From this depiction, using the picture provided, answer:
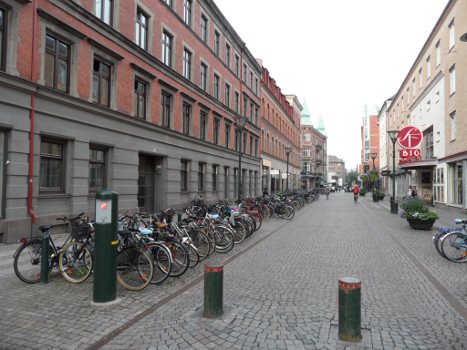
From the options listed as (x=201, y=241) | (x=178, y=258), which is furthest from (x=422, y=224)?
(x=178, y=258)

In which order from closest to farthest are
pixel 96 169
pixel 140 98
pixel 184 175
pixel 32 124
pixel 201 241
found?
pixel 201 241
pixel 32 124
pixel 96 169
pixel 140 98
pixel 184 175

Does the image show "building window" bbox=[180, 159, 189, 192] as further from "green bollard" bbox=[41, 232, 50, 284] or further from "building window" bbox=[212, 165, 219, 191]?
"green bollard" bbox=[41, 232, 50, 284]

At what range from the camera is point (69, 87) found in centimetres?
1222

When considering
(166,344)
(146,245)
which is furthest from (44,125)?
(166,344)

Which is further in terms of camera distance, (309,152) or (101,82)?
(309,152)

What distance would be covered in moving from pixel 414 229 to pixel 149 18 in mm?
14659

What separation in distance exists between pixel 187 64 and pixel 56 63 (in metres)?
10.6

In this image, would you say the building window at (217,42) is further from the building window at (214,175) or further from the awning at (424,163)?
the awning at (424,163)

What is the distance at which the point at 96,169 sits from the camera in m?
13.8

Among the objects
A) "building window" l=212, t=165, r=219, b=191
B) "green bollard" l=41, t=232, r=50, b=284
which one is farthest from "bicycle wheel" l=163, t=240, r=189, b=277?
"building window" l=212, t=165, r=219, b=191

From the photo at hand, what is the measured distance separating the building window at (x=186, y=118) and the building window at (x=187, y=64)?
1763 mm

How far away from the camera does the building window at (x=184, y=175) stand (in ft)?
68.7

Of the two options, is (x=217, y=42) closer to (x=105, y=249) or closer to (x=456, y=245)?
(x=456, y=245)

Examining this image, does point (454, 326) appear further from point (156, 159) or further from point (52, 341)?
point (156, 159)
